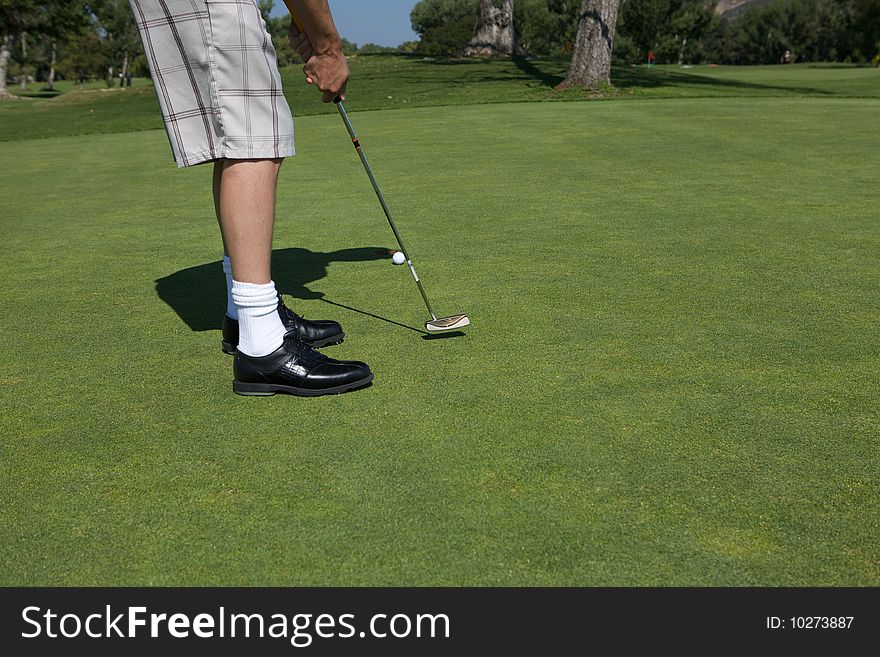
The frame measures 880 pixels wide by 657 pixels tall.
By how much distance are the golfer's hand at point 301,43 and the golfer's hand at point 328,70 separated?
0.20m

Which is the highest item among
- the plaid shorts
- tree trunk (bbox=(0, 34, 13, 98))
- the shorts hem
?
the plaid shorts

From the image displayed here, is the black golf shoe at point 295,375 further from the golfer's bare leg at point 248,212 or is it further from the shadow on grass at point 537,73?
the shadow on grass at point 537,73

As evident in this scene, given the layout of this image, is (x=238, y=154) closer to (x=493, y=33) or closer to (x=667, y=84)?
(x=667, y=84)

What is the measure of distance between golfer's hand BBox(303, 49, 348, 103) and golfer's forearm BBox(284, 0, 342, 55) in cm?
2

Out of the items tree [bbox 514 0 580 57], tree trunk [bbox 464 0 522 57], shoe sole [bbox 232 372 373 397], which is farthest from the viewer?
tree [bbox 514 0 580 57]

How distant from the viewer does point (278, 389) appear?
2.67 meters

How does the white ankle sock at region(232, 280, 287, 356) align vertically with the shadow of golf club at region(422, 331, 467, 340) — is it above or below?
above

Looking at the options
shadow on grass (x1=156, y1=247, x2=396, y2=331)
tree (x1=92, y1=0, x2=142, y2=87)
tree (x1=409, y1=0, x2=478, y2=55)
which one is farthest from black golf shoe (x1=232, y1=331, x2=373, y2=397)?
tree (x1=409, y1=0, x2=478, y2=55)

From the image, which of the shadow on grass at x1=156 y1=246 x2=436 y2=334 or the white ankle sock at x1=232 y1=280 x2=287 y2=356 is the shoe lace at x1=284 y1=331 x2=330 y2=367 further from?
the shadow on grass at x1=156 y1=246 x2=436 y2=334

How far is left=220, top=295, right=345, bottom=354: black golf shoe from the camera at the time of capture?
307cm

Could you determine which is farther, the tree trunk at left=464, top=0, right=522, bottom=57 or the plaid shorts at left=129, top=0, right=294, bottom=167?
the tree trunk at left=464, top=0, right=522, bottom=57

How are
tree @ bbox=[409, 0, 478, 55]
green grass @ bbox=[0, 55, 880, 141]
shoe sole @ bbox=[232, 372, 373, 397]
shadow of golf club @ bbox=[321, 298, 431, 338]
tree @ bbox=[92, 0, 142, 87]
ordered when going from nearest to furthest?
shoe sole @ bbox=[232, 372, 373, 397] < shadow of golf club @ bbox=[321, 298, 431, 338] < green grass @ bbox=[0, 55, 880, 141] < tree @ bbox=[92, 0, 142, 87] < tree @ bbox=[409, 0, 478, 55]

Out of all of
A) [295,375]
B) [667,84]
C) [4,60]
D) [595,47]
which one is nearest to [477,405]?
[295,375]
